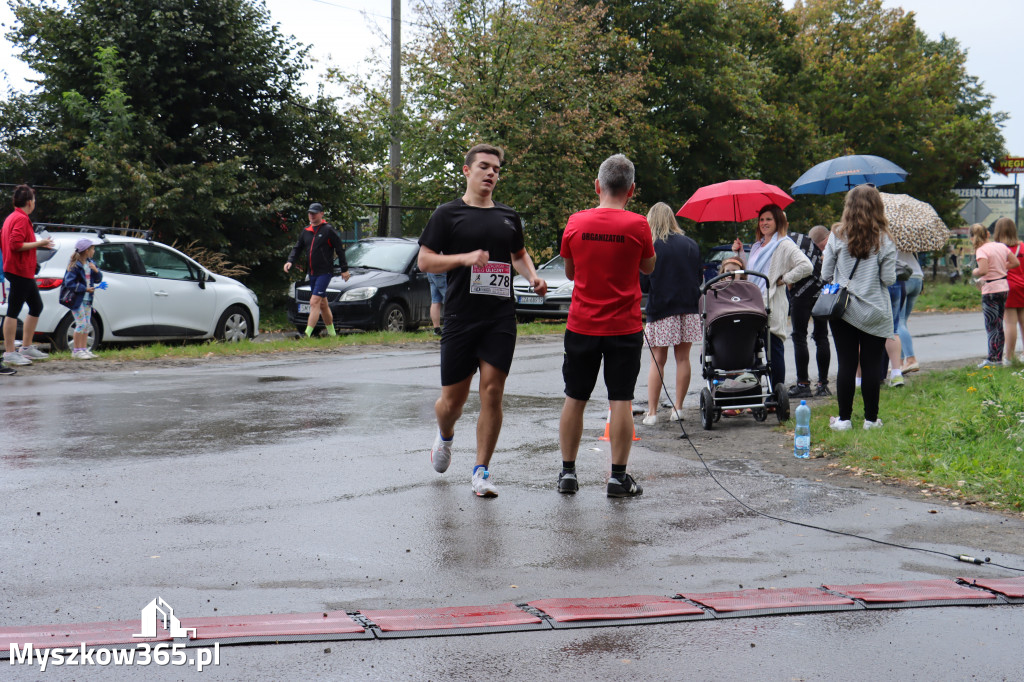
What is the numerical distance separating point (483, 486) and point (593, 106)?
2187cm

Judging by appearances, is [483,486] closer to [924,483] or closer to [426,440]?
[426,440]

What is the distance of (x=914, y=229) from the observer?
10992 mm

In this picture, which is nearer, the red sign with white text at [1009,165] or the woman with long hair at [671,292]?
the woman with long hair at [671,292]


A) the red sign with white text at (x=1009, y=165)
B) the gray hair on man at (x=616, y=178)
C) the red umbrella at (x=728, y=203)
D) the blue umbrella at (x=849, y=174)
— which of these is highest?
the red sign with white text at (x=1009, y=165)

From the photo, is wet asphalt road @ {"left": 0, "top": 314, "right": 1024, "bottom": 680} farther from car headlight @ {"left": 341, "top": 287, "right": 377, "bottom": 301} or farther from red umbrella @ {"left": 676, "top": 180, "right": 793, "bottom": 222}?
car headlight @ {"left": 341, "top": 287, "right": 377, "bottom": 301}

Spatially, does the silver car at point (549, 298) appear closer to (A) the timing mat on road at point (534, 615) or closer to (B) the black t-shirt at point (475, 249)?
(B) the black t-shirt at point (475, 249)

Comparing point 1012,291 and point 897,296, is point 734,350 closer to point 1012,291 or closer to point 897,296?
point 897,296

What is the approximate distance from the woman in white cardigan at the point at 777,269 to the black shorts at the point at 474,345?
4387 millimetres

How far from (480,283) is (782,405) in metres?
4.19

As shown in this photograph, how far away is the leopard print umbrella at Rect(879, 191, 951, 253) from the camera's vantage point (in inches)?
431

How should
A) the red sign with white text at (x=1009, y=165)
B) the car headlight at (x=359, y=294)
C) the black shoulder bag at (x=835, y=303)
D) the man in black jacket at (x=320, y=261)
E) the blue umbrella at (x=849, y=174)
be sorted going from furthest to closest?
1. the red sign with white text at (x=1009, y=165)
2. the car headlight at (x=359, y=294)
3. the man in black jacket at (x=320, y=261)
4. the blue umbrella at (x=849, y=174)
5. the black shoulder bag at (x=835, y=303)

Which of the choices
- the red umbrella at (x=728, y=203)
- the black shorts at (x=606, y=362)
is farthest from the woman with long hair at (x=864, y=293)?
the black shorts at (x=606, y=362)

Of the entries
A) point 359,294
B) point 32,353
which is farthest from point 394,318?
A: point 32,353

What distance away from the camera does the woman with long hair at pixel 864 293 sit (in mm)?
8797
